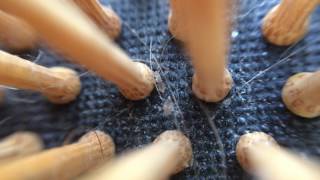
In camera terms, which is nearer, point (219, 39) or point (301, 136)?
point (219, 39)

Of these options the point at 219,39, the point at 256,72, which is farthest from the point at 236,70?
the point at 219,39

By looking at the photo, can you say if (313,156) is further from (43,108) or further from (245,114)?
(43,108)

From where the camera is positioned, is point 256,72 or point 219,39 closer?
point 219,39

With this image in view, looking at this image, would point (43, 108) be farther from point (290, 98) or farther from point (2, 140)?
point (290, 98)

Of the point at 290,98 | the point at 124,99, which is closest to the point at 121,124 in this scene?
the point at 124,99

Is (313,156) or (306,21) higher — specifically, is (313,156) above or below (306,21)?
below
